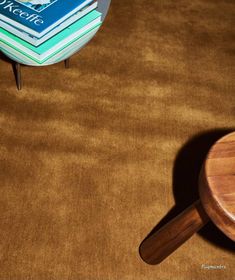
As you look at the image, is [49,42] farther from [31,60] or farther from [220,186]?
[220,186]

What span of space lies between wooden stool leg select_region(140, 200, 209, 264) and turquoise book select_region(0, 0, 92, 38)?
77cm

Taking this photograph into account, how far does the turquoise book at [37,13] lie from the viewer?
56.2 inches

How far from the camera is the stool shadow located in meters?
1.49

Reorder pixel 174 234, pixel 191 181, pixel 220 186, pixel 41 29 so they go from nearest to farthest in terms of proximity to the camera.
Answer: pixel 220 186
pixel 174 234
pixel 41 29
pixel 191 181

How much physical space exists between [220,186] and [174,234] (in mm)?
270

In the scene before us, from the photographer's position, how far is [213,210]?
1004 millimetres

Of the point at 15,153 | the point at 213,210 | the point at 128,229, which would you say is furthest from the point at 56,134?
the point at 213,210

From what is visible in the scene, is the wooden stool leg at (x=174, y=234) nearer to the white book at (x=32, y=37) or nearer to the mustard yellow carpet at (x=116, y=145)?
the mustard yellow carpet at (x=116, y=145)

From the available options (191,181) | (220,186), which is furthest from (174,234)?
(191,181)

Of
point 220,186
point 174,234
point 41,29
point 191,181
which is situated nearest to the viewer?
point 220,186

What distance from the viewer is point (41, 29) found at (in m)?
1.42

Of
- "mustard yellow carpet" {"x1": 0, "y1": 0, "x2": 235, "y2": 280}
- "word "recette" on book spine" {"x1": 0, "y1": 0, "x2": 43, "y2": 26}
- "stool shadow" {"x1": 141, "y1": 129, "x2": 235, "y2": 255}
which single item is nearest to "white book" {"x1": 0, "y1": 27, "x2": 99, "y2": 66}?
"word "recette" on book spine" {"x1": 0, "y1": 0, "x2": 43, "y2": 26}

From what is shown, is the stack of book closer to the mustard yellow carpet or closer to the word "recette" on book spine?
the word "recette" on book spine

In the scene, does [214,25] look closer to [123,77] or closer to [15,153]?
[123,77]
